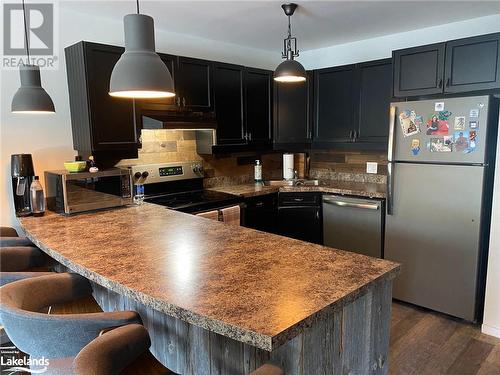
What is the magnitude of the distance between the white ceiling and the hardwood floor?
8.03 ft

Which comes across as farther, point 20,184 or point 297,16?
point 297,16

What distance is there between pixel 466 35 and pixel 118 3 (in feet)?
9.48

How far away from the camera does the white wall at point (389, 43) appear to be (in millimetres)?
3131

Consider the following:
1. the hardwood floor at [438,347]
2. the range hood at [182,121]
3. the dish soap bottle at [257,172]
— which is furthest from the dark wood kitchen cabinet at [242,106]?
the hardwood floor at [438,347]

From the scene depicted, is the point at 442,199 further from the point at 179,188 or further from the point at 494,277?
the point at 179,188

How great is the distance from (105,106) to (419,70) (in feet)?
8.36

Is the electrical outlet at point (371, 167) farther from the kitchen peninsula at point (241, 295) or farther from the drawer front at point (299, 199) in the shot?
the kitchen peninsula at point (241, 295)

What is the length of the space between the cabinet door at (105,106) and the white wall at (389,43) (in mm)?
2372

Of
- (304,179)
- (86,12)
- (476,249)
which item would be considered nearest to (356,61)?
(304,179)

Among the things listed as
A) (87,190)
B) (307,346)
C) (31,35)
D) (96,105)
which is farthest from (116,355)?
(31,35)

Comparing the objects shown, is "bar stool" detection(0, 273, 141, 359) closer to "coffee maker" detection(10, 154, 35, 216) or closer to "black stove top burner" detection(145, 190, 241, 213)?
"coffee maker" detection(10, 154, 35, 216)

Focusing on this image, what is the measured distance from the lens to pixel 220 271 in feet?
4.67

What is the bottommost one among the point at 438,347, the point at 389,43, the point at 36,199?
the point at 438,347

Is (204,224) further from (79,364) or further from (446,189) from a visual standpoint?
(446,189)
